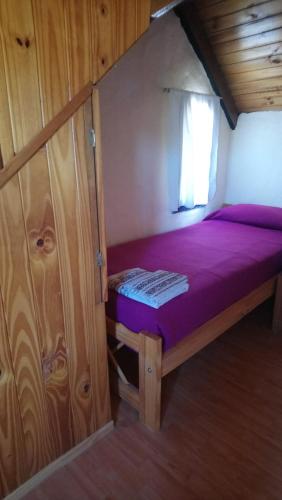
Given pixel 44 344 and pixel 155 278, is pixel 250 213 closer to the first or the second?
pixel 155 278

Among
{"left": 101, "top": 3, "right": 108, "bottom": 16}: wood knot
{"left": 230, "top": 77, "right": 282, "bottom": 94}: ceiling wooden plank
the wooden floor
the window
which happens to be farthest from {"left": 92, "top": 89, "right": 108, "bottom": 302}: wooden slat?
{"left": 230, "top": 77, "right": 282, "bottom": 94}: ceiling wooden plank

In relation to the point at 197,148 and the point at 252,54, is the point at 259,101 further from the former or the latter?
the point at 197,148

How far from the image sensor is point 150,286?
60.7 inches

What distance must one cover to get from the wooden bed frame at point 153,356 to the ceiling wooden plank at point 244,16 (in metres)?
2.07

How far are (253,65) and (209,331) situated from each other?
2.36 m

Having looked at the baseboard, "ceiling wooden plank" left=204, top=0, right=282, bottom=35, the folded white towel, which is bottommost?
the baseboard

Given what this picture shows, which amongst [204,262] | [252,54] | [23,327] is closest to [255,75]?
[252,54]

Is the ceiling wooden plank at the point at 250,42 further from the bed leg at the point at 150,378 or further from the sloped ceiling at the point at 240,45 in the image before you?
the bed leg at the point at 150,378

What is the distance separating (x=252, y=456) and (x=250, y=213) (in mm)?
2216

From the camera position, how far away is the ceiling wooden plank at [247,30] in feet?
7.16

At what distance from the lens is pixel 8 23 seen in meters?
0.83

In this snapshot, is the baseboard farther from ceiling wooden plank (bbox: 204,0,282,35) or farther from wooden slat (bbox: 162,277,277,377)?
ceiling wooden plank (bbox: 204,0,282,35)

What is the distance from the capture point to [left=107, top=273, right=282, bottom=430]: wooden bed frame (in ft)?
4.59

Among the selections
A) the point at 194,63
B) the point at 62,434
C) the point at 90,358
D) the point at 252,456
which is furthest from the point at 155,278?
the point at 194,63
